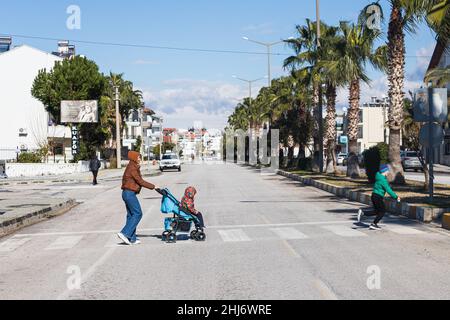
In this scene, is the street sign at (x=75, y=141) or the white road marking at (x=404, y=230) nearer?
the white road marking at (x=404, y=230)

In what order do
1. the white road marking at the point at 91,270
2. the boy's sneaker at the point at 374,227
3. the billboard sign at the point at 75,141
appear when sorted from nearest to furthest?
the white road marking at the point at 91,270 → the boy's sneaker at the point at 374,227 → the billboard sign at the point at 75,141

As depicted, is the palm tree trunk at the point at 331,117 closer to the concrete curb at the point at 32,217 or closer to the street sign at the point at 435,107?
the concrete curb at the point at 32,217

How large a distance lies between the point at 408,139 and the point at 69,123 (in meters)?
44.0

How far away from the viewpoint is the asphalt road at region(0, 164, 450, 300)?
7809 mm

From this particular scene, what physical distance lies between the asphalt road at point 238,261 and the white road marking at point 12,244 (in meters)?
0.02

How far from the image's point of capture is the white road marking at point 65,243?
12.5 metres

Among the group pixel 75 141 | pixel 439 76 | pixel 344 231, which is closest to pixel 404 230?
pixel 344 231

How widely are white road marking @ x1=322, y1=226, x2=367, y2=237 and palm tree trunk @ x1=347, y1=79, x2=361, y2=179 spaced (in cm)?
1996

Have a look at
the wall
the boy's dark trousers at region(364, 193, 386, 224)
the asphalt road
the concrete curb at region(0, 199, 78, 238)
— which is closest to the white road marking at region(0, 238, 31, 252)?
the asphalt road

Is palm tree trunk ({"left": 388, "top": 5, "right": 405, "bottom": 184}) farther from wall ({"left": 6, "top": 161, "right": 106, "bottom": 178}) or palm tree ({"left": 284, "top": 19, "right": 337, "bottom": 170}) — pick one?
wall ({"left": 6, "top": 161, "right": 106, "bottom": 178})

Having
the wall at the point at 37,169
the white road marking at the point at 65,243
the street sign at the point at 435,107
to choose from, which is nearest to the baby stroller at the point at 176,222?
the white road marking at the point at 65,243

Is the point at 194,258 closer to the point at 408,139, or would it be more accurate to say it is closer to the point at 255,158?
the point at 408,139

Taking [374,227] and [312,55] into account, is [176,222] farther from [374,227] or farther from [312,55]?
[312,55]

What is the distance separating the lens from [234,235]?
13.6 m
